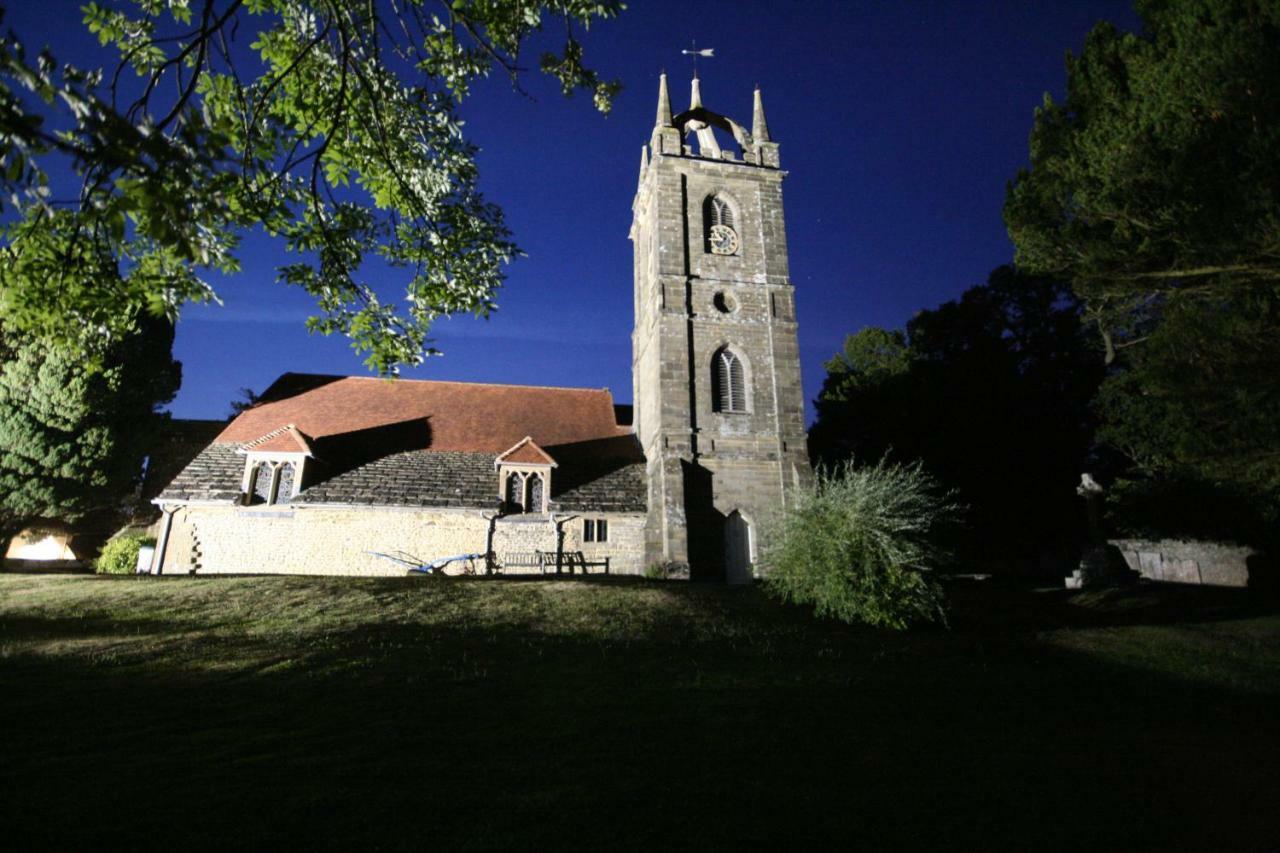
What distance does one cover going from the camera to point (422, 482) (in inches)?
828

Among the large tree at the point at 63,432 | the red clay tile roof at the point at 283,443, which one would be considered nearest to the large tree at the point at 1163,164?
A: the red clay tile roof at the point at 283,443

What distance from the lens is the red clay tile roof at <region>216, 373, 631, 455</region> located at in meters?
23.1

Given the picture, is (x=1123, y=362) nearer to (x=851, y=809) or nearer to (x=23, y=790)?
(x=851, y=809)

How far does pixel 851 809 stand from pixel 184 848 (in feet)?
15.2

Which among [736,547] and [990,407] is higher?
[990,407]

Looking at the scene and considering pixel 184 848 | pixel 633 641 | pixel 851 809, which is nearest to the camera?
pixel 184 848

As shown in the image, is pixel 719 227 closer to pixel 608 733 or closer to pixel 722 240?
pixel 722 240

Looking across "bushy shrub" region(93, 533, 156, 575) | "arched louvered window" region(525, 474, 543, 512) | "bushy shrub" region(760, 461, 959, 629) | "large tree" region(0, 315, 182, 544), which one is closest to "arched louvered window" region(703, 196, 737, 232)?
"arched louvered window" region(525, 474, 543, 512)

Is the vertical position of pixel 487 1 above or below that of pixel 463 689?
above

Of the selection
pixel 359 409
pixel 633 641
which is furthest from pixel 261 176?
pixel 359 409

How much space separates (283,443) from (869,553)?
17.9m

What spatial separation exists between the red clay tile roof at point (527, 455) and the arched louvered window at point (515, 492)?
529 mm

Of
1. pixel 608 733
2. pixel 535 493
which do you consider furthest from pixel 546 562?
pixel 608 733

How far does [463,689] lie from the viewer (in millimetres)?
7523
